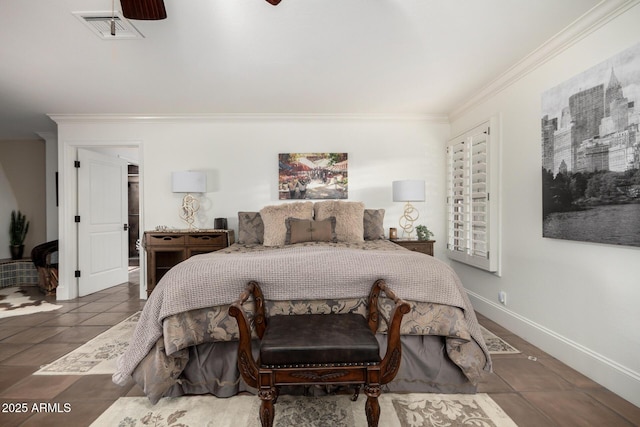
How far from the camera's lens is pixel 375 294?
6.02 ft

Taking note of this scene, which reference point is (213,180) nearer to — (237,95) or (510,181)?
(237,95)

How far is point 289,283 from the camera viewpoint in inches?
72.9

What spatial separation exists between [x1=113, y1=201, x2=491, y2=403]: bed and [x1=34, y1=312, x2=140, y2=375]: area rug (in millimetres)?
512

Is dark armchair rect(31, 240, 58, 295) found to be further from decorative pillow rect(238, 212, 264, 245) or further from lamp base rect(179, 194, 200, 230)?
decorative pillow rect(238, 212, 264, 245)

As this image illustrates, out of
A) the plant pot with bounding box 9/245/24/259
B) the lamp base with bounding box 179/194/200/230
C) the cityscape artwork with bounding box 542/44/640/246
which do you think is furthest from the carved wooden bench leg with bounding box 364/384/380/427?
the plant pot with bounding box 9/245/24/259

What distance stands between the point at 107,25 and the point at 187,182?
1908mm

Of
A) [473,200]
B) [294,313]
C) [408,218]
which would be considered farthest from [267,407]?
[408,218]

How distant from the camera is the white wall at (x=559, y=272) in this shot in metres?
1.87

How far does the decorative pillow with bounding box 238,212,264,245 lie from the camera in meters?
3.49

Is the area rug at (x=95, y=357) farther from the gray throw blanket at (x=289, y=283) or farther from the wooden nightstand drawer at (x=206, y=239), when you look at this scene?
the wooden nightstand drawer at (x=206, y=239)

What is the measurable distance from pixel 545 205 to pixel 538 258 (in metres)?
0.46

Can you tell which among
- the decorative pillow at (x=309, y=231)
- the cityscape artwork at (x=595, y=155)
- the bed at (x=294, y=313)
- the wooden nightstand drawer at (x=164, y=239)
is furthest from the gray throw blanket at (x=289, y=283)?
the wooden nightstand drawer at (x=164, y=239)

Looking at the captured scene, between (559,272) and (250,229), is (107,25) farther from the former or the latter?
(559,272)

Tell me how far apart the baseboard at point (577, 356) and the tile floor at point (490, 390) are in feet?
0.17
